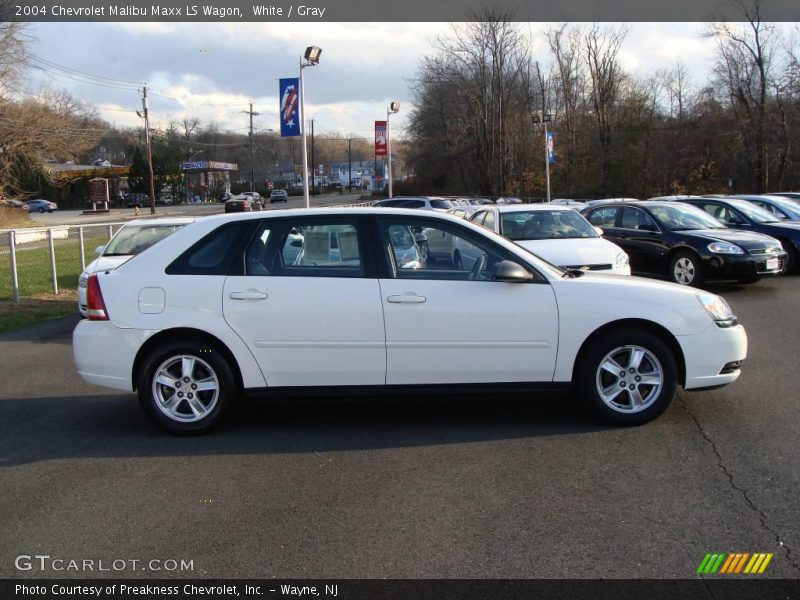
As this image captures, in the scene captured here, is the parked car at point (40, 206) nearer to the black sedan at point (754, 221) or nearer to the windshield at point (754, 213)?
the black sedan at point (754, 221)

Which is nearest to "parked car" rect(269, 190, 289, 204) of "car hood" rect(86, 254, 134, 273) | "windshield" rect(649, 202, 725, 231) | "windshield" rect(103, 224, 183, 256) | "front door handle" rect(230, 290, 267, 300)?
"windshield" rect(649, 202, 725, 231)

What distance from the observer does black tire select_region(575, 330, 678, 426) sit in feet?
18.1

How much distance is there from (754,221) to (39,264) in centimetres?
Answer: 1765

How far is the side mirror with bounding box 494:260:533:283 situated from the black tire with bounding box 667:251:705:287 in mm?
8643

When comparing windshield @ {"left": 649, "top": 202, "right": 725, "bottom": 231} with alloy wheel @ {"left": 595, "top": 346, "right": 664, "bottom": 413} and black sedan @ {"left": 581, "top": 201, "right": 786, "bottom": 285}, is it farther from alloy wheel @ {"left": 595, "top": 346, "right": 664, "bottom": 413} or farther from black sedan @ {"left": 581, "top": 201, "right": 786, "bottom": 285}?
alloy wheel @ {"left": 595, "top": 346, "right": 664, "bottom": 413}

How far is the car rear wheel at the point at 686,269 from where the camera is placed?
13.0 metres

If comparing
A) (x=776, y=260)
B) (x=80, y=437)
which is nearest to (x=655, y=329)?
(x=80, y=437)

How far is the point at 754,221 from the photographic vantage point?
16.1 m

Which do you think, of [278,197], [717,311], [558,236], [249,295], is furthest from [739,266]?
[278,197]

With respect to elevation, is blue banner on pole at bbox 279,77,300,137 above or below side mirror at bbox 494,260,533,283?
above

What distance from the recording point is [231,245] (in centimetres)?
572

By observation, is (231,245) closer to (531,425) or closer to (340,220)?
(340,220)

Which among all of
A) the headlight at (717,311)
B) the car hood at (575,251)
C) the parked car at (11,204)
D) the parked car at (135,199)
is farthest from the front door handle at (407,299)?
the parked car at (135,199)
